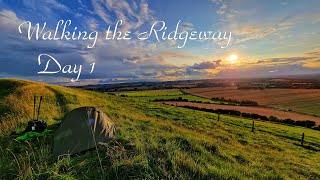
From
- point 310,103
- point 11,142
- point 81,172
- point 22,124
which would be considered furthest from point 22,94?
point 310,103

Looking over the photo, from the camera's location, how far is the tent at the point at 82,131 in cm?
1200

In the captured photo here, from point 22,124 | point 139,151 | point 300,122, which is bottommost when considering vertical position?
point 300,122

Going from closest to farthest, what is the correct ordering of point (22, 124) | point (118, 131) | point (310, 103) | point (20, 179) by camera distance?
point (20, 179), point (118, 131), point (22, 124), point (310, 103)

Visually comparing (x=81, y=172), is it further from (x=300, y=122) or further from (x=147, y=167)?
(x=300, y=122)

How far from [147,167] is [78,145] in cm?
601

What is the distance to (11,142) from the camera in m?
12.3

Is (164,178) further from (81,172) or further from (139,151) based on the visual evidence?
(81,172)

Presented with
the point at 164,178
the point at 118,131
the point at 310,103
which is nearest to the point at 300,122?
the point at 310,103

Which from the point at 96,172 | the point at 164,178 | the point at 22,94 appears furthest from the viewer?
the point at 22,94

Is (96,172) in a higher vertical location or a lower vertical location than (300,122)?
higher

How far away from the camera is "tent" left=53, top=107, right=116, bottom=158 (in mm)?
12000

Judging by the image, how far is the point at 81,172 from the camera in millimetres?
8047

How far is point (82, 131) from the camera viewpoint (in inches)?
495

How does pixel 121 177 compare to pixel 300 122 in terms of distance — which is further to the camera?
pixel 300 122
